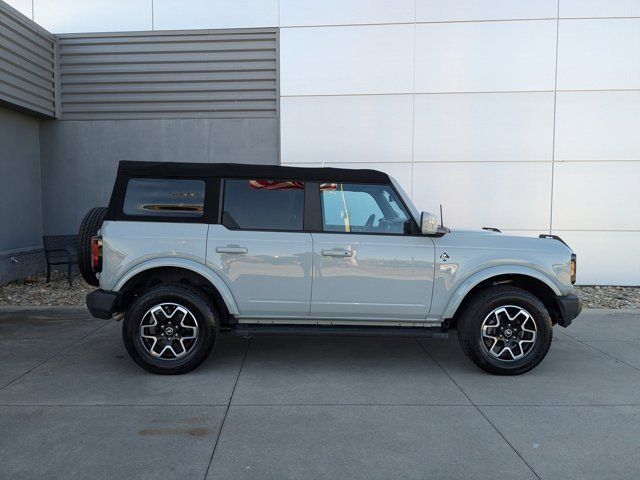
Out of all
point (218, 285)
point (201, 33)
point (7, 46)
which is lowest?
point (218, 285)

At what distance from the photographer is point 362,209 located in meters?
4.56

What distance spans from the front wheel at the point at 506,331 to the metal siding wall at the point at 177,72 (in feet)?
20.3

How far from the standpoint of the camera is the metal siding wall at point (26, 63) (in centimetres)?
805

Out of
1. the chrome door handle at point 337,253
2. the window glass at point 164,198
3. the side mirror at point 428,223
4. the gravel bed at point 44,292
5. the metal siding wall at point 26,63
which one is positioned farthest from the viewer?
the metal siding wall at point 26,63

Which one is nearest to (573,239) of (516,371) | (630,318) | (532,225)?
(532,225)

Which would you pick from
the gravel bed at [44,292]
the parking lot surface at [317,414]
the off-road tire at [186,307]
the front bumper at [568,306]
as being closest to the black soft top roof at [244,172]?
the off-road tire at [186,307]

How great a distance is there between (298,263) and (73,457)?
2.26m

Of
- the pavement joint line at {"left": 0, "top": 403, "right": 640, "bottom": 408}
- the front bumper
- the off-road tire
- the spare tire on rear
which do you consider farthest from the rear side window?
the front bumper

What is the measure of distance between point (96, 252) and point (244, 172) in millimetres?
1558

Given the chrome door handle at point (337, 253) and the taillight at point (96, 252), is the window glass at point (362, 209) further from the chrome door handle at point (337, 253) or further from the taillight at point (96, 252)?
the taillight at point (96, 252)

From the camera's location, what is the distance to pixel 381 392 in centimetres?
404

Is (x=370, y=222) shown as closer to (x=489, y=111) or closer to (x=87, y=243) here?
(x=87, y=243)

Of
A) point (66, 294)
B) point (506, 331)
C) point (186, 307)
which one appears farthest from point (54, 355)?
point (506, 331)

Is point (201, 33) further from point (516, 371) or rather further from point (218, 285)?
point (516, 371)
